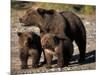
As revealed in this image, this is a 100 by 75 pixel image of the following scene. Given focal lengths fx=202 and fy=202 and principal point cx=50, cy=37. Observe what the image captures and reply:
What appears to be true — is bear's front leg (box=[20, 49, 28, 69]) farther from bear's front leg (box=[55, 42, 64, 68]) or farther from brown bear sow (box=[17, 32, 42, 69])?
bear's front leg (box=[55, 42, 64, 68])

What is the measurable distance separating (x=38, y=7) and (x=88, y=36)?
0.77 metres

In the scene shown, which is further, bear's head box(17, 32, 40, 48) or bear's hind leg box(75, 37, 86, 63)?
bear's hind leg box(75, 37, 86, 63)

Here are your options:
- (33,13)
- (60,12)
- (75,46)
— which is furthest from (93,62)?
(33,13)

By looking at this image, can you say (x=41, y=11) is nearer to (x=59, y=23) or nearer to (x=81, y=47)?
(x=59, y=23)

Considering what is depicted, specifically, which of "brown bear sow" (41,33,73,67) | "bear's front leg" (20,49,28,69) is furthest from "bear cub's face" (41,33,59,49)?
"bear's front leg" (20,49,28,69)

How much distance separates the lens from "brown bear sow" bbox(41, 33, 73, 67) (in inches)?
98.4

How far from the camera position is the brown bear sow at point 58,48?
250 centimetres

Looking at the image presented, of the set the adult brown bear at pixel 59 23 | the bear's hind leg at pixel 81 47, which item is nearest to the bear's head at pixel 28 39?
the adult brown bear at pixel 59 23

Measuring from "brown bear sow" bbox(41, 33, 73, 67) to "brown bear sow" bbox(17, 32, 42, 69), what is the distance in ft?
0.27

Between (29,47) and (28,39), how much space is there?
10 cm

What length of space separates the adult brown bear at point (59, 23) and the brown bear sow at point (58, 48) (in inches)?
Answer: 2.7

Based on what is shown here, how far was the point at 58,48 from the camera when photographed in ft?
8.38

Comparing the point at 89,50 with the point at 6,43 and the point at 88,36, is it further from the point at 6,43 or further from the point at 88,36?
the point at 6,43

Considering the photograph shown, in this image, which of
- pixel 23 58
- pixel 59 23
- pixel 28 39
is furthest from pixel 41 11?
pixel 23 58
